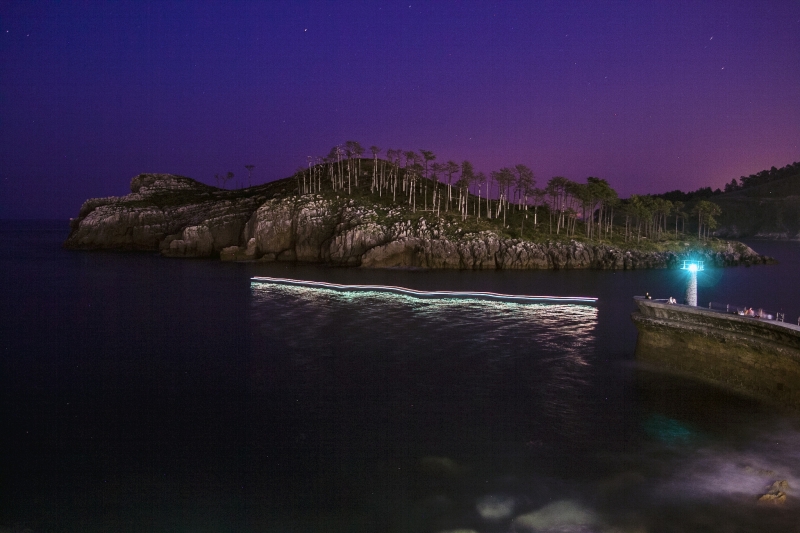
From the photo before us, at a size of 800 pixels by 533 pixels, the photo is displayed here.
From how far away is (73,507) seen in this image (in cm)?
1966

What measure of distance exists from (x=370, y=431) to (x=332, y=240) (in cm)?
9143

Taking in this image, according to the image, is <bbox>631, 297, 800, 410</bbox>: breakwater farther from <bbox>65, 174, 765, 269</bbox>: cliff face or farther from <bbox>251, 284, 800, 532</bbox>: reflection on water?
<bbox>65, 174, 765, 269</bbox>: cliff face

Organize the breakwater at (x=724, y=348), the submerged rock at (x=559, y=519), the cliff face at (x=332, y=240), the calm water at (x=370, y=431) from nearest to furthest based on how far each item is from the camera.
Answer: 1. the submerged rock at (x=559, y=519)
2. the calm water at (x=370, y=431)
3. the breakwater at (x=724, y=348)
4. the cliff face at (x=332, y=240)

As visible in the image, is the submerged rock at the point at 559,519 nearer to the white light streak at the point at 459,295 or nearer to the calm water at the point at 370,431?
the calm water at the point at 370,431

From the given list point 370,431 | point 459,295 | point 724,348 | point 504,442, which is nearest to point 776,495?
point 504,442

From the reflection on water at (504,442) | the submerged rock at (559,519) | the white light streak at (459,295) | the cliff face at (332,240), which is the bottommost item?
the submerged rock at (559,519)

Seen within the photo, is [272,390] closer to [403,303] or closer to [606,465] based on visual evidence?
[606,465]

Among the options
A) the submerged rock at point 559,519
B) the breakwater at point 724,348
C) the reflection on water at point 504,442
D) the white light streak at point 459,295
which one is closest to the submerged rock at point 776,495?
the reflection on water at point 504,442

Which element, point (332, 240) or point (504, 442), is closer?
point (504, 442)

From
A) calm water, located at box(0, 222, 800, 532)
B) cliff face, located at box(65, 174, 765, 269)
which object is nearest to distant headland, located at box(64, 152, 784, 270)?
cliff face, located at box(65, 174, 765, 269)

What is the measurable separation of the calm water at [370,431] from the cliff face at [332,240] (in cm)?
5541

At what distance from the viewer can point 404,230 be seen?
113 meters

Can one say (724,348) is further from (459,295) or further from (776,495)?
(459,295)

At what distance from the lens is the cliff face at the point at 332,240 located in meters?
108
